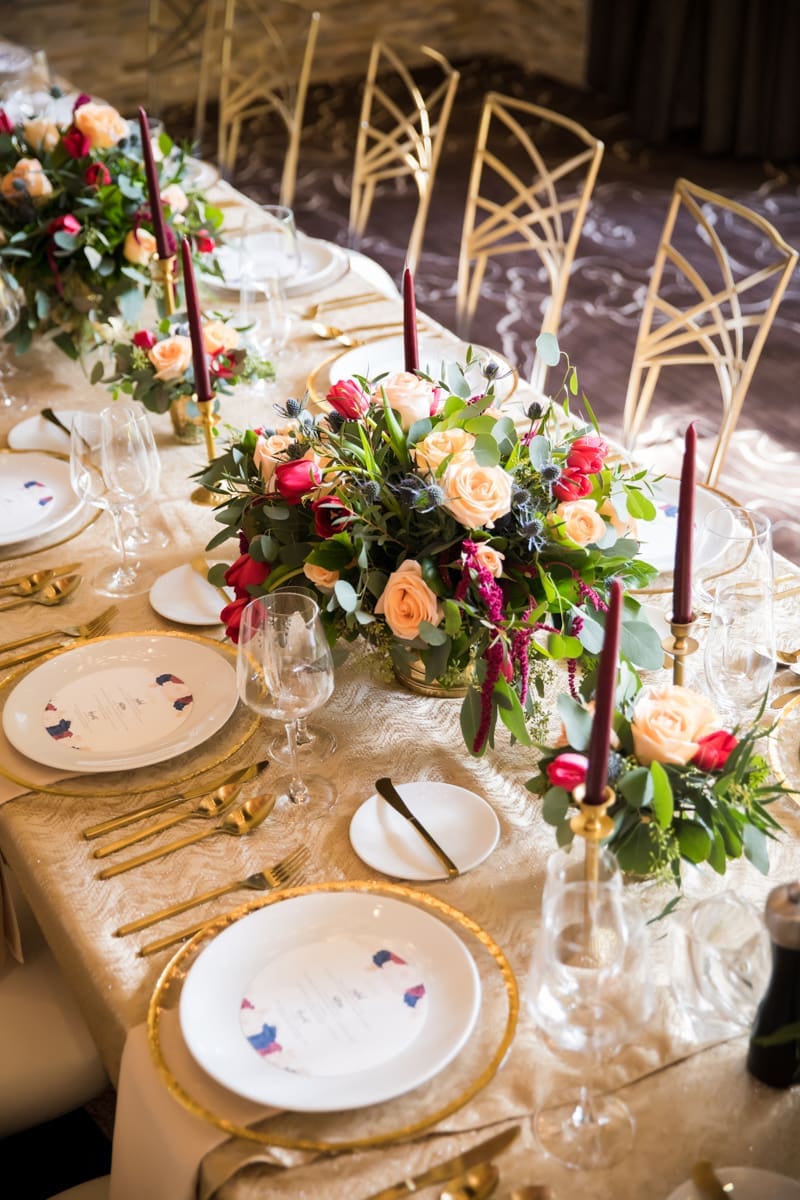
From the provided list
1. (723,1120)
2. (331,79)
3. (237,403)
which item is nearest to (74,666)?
(237,403)

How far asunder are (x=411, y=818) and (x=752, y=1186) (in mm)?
508

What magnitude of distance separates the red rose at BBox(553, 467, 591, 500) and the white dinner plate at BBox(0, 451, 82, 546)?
2.86ft

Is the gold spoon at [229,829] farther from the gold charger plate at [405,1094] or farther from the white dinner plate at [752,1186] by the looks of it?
the white dinner plate at [752,1186]

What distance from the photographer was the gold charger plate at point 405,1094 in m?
1.04

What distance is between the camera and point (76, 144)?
7.72ft

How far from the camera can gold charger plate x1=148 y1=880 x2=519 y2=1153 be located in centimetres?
104

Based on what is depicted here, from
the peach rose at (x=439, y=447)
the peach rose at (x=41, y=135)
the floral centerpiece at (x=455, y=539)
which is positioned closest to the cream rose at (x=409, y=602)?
the floral centerpiece at (x=455, y=539)

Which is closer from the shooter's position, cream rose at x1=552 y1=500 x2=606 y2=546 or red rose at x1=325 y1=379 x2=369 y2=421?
cream rose at x1=552 y1=500 x2=606 y2=546

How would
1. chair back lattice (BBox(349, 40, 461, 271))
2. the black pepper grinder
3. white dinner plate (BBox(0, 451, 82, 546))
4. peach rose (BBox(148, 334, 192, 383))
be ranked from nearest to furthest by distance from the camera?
the black pepper grinder
white dinner plate (BBox(0, 451, 82, 546))
peach rose (BBox(148, 334, 192, 383))
chair back lattice (BBox(349, 40, 461, 271))

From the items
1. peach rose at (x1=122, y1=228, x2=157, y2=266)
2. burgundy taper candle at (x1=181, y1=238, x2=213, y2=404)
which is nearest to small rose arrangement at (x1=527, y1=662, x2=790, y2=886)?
burgundy taper candle at (x1=181, y1=238, x2=213, y2=404)

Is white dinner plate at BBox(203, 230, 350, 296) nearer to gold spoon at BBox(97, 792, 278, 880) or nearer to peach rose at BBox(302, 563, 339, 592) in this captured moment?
peach rose at BBox(302, 563, 339, 592)

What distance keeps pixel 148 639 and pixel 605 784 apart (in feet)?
2.68

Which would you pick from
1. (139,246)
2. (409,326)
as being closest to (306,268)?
(139,246)

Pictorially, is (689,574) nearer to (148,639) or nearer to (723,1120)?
(723,1120)
